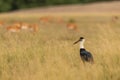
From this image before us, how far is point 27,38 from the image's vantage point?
43.3 ft

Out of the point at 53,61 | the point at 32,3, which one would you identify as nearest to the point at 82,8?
the point at 32,3

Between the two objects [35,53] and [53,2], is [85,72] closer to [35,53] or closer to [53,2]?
[35,53]

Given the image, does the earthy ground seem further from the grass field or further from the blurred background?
the grass field

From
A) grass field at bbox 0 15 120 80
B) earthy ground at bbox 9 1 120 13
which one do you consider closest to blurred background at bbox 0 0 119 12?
earthy ground at bbox 9 1 120 13

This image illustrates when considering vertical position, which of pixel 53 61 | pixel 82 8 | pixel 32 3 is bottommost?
pixel 32 3

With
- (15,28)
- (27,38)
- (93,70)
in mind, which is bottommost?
(15,28)

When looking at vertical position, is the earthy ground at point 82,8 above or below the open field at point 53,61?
below

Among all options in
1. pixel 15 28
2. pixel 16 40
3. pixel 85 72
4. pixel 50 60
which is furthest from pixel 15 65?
pixel 15 28

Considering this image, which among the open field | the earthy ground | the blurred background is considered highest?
the open field

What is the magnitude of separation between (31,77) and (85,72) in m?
1.02

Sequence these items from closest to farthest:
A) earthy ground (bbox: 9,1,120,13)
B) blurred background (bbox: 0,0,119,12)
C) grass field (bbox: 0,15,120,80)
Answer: grass field (bbox: 0,15,120,80)
earthy ground (bbox: 9,1,120,13)
blurred background (bbox: 0,0,119,12)

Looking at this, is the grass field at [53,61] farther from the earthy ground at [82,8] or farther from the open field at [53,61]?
the earthy ground at [82,8]

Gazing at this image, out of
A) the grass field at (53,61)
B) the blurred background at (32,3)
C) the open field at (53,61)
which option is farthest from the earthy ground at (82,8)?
the grass field at (53,61)

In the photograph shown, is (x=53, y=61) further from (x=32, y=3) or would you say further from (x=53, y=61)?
(x=32, y=3)
